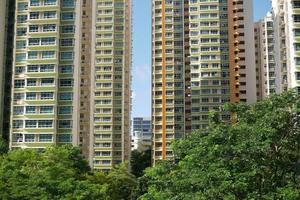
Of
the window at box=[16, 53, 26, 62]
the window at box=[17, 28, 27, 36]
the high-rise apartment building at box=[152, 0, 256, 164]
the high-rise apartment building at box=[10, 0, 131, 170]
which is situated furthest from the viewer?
the high-rise apartment building at box=[152, 0, 256, 164]

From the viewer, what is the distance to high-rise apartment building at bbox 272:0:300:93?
4662 centimetres

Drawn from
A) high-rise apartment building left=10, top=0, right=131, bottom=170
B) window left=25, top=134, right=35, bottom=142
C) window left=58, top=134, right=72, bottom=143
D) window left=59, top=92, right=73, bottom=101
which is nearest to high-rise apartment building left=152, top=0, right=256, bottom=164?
high-rise apartment building left=10, top=0, right=131, bottom=170

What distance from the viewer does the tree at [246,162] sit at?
57.3 feet

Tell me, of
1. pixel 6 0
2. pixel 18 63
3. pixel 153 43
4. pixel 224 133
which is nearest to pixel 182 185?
pixel 224 133

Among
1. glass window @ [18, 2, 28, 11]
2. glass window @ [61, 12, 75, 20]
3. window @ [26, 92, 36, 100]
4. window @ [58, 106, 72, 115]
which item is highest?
glass window @ [18, 2, 28, 11]

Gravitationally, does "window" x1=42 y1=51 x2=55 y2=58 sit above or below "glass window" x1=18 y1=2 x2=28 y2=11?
below

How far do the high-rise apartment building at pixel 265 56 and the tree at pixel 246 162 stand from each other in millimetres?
63986

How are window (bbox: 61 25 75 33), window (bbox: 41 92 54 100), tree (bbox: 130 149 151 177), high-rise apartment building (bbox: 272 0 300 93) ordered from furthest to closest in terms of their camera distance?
tree (bbox: 130 149 151 177) < window (bbox: 61 25 75 33) < window (bbox: 41 92 54 100) < high-rise apartment building (bbox: 272 0 300 93)

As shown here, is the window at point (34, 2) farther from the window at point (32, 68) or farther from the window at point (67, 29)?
the window at point (32, 68)

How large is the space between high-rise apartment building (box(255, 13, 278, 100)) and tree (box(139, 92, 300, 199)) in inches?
2519

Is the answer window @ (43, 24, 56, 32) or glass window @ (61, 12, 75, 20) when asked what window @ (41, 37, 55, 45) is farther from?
glass window @ (61, 12, 75, 20)

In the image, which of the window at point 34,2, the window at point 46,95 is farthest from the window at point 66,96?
the window at point 34,2

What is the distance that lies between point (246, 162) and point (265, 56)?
71806 millimetres

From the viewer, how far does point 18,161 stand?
125 feet
